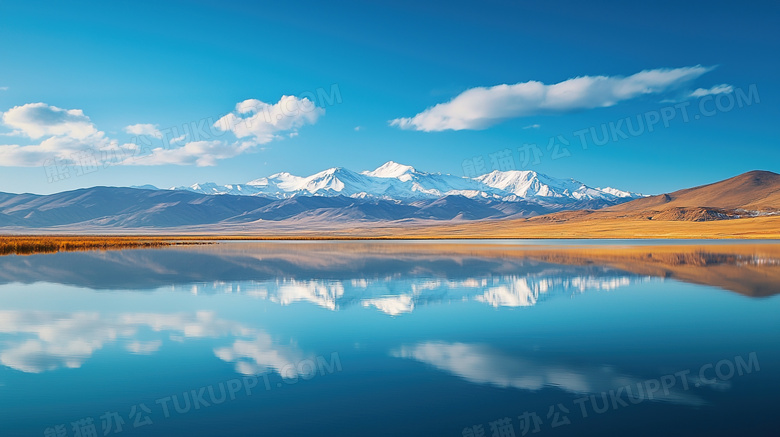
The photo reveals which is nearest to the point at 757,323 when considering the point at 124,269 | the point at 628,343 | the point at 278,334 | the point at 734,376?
the point at 628,343

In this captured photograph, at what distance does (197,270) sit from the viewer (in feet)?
114

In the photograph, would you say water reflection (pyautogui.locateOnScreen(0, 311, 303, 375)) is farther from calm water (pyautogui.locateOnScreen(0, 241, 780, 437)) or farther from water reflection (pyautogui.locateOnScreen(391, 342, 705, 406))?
water reflection (pyautogui.locateOnScreen(391, 342, 705, 406))

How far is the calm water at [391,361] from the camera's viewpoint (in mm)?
8352

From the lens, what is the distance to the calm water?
8.35 meters

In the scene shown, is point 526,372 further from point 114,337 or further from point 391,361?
point 114,337

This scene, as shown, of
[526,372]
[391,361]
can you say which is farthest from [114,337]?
[526,372]

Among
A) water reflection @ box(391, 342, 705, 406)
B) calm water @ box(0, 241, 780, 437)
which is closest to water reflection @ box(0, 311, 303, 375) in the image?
calm water @ box(0, 241, 780, 437)

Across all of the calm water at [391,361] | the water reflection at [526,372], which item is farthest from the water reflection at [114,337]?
the water reflection at [526,372]

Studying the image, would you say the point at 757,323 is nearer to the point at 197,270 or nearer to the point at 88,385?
the point at 88,385

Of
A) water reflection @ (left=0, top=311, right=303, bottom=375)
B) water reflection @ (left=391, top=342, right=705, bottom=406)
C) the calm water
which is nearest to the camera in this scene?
the calm water

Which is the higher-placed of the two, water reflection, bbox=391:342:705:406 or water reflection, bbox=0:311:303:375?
water reflection, bbox=0:311:303:375

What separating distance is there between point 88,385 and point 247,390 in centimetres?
315

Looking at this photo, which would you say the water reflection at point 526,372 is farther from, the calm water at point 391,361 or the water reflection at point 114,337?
the water reflection at point 114,337

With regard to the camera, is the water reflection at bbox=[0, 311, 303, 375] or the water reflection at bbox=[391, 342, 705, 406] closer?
the water reflection at bbox=[391, 342, 705, 406]
